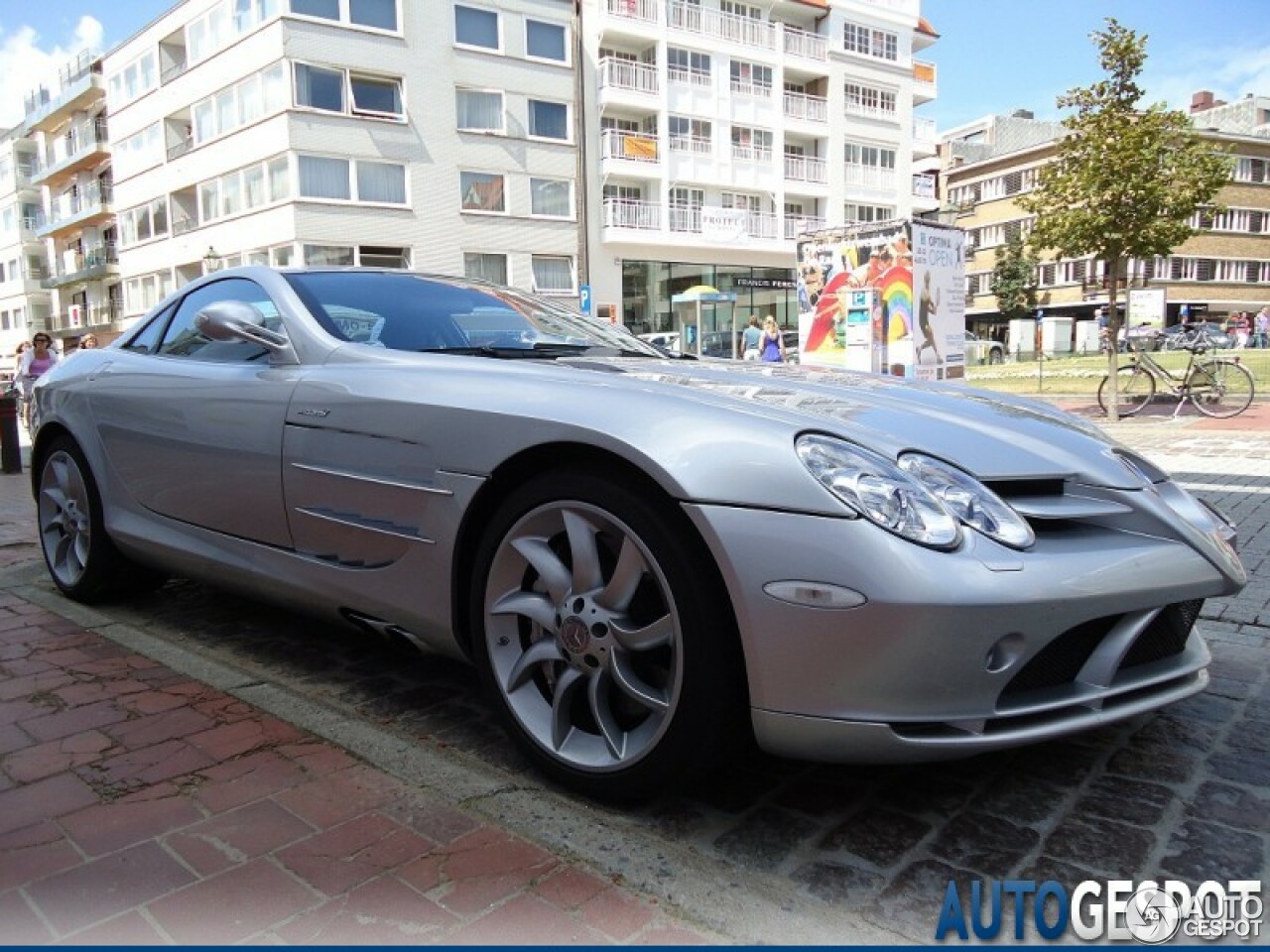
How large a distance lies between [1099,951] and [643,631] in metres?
1.05

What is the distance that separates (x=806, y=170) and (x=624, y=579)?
39.5 meters

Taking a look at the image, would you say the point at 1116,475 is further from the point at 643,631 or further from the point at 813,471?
the point at 643,631

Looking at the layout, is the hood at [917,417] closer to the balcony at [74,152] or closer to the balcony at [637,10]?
the balcony at [637,10]

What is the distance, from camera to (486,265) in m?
32.0

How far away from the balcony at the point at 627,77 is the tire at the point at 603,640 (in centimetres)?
3441

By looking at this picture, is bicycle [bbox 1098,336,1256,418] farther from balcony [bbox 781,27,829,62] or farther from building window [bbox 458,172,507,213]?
balcony [bbox 781,27,829,62]

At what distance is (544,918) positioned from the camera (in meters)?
1.76

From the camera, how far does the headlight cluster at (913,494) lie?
5.99 ft

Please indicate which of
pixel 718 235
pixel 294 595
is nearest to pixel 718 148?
pixel 718 235

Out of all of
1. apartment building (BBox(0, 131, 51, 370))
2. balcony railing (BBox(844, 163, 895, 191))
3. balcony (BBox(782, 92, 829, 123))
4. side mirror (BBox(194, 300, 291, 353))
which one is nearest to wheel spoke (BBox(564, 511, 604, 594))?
side mirror (BBox(194, 300, 291, 353))

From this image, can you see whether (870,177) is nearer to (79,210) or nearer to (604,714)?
(79,210)

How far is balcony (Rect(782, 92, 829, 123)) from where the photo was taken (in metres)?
38.1

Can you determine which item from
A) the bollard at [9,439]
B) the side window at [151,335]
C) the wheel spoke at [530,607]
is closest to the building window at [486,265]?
the bollard at [9,439]

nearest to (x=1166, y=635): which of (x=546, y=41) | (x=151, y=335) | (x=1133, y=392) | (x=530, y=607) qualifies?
(x=530, y=607)
